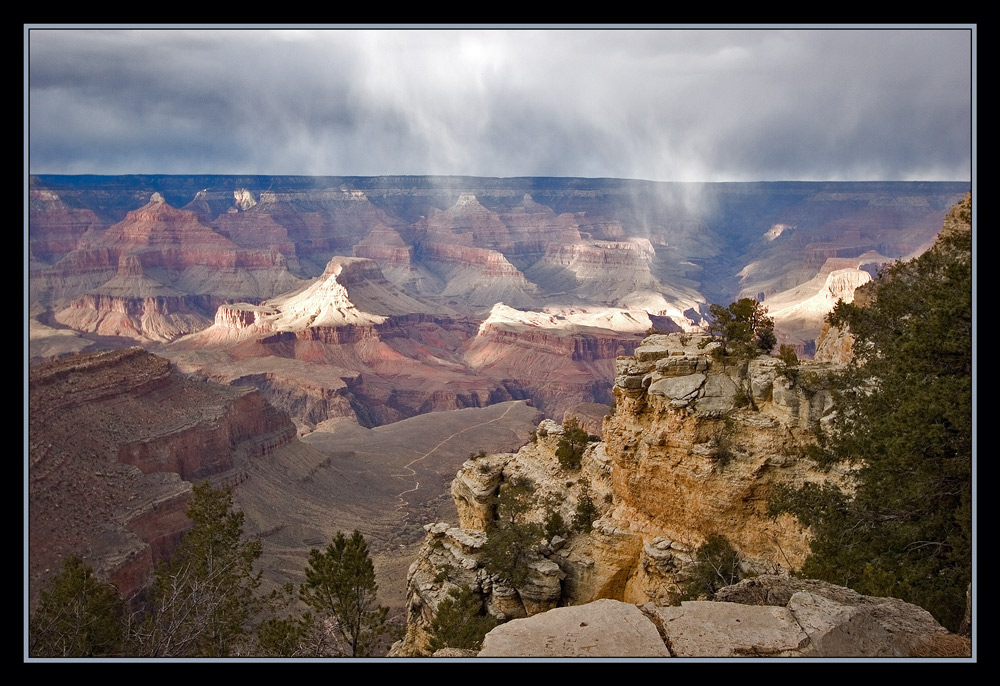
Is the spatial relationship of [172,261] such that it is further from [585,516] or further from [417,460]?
[585,516]

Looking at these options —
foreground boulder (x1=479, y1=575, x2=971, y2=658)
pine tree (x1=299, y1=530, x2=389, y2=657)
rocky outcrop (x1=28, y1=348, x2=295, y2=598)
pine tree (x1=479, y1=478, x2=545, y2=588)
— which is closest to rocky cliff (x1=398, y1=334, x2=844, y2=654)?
pine tree (x1=479, y1=478, x2=545, y2=588)

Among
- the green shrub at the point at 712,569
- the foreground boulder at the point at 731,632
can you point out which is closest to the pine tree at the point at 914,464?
the green shrub at the point at 712,569

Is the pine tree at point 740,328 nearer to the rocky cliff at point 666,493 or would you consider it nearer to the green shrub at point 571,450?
the rocky cliff at point 666,493

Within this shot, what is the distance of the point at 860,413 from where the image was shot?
14.1m

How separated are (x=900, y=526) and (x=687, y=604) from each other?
Answer: 5227 millimetres

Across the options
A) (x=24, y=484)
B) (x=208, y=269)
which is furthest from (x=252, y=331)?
(x=24, y=484)

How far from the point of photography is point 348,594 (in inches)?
626

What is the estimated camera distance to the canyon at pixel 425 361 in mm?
18469

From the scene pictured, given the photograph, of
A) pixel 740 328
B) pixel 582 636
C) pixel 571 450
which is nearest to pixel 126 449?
pixel 571 450

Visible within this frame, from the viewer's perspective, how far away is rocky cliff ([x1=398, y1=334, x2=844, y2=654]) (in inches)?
653
